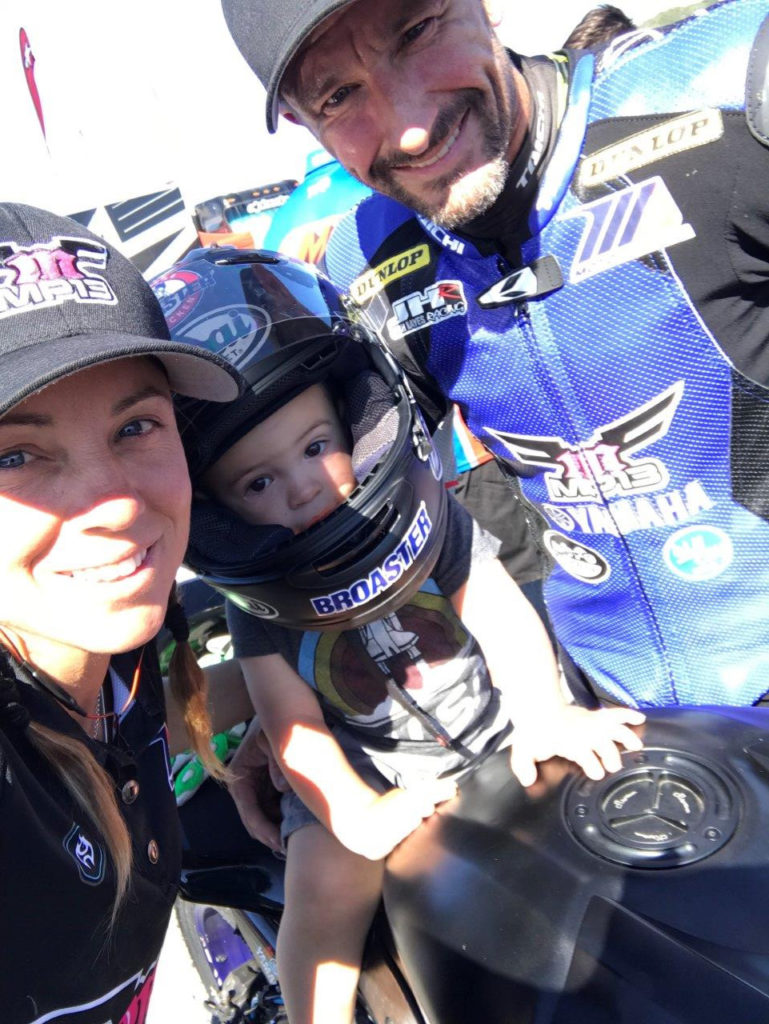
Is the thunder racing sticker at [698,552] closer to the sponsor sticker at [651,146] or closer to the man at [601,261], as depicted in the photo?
the man at [601,261]

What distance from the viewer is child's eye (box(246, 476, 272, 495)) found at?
70.4 inches

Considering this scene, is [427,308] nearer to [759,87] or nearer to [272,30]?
[272,30]

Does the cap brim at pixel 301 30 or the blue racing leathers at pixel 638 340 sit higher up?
the cap brim at pixel 301 30

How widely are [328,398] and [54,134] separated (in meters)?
12.0

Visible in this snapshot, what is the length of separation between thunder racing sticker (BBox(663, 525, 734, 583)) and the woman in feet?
3.16

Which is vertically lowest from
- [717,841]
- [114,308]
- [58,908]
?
[717,841]

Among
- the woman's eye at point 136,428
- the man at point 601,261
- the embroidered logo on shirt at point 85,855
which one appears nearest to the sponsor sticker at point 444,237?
the man at point 601,261

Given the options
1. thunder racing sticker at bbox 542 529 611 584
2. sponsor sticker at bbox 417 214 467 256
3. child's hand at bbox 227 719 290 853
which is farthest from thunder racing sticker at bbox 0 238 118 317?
child's hand at bbox 227 719 290 853

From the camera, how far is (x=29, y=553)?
1.09 m

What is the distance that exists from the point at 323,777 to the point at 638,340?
1064 mm

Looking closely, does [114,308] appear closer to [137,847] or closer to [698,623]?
[137,847]

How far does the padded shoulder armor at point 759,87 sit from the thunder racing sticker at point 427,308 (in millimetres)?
615

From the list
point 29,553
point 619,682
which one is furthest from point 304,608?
point 619,682

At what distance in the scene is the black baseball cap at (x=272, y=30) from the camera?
141 cm
